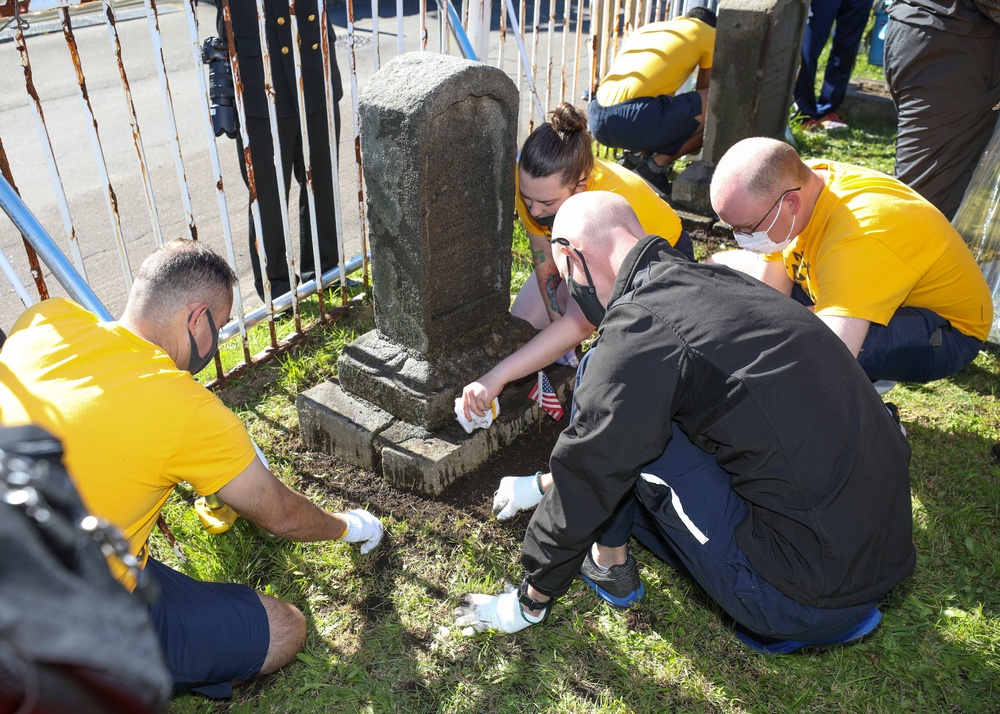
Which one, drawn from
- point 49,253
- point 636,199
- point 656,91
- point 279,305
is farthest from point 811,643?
point 656,91

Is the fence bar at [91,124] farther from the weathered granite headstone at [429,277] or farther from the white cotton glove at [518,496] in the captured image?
the white cotton glove at [518,496]

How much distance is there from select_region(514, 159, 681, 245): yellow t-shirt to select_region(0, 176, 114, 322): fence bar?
1.52 meters

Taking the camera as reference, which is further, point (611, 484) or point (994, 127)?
point (994, 127)

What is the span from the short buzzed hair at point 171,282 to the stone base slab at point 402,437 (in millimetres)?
968

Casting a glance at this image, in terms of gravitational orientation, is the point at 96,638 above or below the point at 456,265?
above

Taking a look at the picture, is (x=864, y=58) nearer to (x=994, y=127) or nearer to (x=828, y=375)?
(x=994, y=127)

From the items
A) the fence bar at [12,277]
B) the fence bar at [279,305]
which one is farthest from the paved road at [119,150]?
the fence bar at [12,277]

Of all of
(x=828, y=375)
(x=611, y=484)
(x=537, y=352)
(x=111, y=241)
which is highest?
(x=828, y=375)

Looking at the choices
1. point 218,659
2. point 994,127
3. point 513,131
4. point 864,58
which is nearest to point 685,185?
point 994,127

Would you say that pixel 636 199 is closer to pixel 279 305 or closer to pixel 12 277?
pixel 279 305

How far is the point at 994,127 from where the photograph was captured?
3902 millimetres

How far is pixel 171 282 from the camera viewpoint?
2137mm

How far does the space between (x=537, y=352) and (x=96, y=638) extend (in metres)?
2.21

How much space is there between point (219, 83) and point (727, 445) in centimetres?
252
